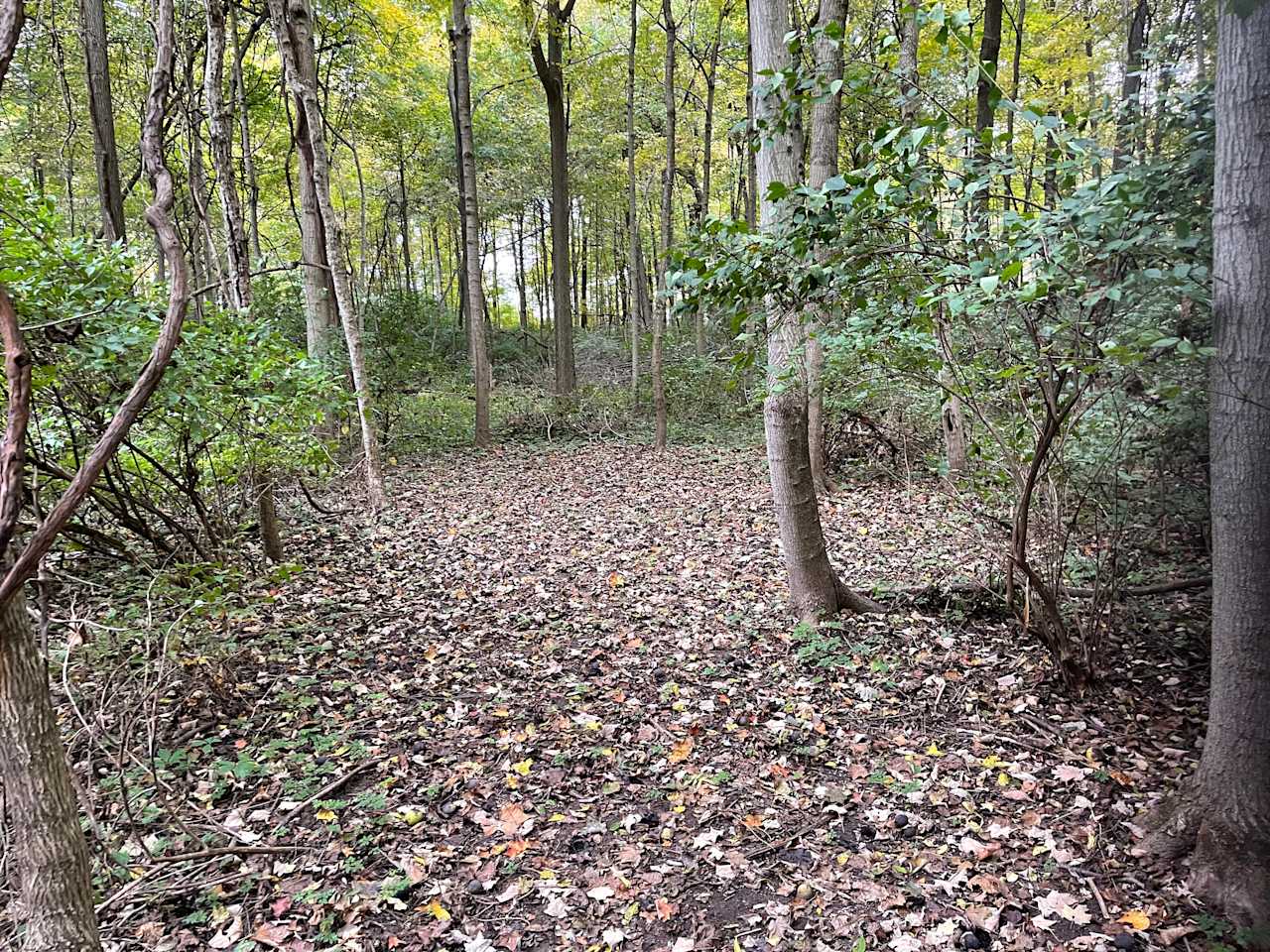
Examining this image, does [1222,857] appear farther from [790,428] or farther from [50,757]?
[50,757]

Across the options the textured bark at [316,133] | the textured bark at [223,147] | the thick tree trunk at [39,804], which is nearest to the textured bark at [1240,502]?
the thick tree trunk at [39,804]

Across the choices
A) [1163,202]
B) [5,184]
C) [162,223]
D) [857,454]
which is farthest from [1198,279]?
[857,454]

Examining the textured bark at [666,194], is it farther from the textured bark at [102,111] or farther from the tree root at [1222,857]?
the tree root at [1222,857]

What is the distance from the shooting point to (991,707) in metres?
3.92

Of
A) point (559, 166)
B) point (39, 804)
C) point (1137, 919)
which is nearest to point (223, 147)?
point (559, 166)

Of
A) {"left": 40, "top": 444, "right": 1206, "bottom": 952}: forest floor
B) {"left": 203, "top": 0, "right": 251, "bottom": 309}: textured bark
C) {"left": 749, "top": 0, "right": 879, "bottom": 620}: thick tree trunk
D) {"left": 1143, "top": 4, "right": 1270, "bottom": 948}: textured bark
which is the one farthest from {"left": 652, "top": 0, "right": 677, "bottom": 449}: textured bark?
{"left": 1143, "top": 4, "right": 1270, "bottom": 948}: textured bark

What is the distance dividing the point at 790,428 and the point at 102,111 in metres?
9.14

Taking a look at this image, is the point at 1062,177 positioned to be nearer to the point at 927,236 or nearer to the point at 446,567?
the point at 927,236

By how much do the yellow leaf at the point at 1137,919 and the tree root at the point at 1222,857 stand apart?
24 centimetres

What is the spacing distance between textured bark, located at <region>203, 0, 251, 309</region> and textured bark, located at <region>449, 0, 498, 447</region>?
140 inches

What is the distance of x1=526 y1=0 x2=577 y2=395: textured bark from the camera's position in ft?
39.8

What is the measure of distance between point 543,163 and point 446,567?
607 inches

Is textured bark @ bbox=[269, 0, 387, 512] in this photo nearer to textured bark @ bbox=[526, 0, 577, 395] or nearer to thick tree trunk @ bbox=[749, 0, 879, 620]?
thick tree trunk @ bbox=[749, 0, 879, 620]

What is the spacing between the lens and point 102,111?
8.20 metres
